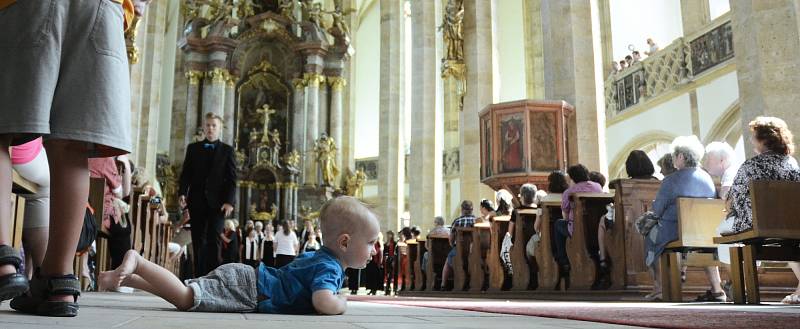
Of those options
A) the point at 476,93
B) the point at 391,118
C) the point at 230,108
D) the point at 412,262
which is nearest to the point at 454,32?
the point at 476,93

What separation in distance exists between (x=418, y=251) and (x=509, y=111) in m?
2.51

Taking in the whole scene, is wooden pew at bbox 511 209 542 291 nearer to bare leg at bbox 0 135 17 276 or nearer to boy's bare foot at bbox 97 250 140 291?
boy's bare foot at bbox 97 250 140 291

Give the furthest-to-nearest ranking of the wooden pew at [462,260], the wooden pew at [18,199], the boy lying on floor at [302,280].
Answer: the wooden pew at [462,260] → the wooden pew at [18,199] → the boy lying on floor at [302,280]

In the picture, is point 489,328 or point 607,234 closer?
point 489,328

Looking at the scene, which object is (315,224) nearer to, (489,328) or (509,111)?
(509,111)

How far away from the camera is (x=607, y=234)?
6.74 m

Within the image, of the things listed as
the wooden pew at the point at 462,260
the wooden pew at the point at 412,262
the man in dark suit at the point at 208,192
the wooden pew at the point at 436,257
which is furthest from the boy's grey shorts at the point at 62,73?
the wooden pew at the point at 412,262

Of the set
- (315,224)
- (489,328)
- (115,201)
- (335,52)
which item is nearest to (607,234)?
(115,201)

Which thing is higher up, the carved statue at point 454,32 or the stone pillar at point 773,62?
the carved statue at point 454,32

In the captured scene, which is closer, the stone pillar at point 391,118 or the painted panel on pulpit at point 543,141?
the painted panel on pulpit at point 543,141

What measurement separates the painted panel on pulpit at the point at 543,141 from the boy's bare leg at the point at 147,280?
879 cm

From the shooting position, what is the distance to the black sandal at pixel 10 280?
215cm

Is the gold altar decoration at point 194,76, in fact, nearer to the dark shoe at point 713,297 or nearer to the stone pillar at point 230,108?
the stone pillar at point 230,108

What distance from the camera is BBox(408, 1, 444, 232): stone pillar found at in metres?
18.3
